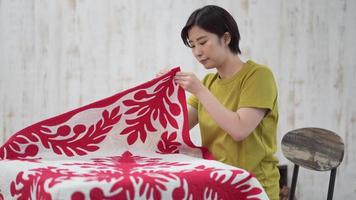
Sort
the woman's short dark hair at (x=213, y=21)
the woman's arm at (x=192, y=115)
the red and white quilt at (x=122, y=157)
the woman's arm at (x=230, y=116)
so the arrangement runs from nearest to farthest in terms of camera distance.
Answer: the red and white quilt at (x=122, y=157)
the woman's arm at (x=230, y=116)
the woman's short dark hair at (x=213, y=21)
the woman's arm at (x=192, y=115)

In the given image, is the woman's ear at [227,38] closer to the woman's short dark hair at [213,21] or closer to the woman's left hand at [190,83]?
the woman's short dark hair at [213,21]

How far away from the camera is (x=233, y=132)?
4.73 ft

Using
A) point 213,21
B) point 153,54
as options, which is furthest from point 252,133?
point 153,54

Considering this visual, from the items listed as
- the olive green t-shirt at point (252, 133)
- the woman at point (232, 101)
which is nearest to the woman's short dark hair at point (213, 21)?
the woman at point (232, 101)

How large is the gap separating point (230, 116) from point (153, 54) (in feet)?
4.48

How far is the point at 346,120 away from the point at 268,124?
5.75 ft

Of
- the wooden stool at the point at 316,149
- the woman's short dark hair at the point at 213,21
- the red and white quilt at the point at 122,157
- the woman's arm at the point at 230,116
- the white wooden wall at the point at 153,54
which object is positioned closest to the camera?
the red and white quilt at the point at 122,157

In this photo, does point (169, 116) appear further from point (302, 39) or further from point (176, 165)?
point (302, 39)

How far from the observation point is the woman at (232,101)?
57.4 inches

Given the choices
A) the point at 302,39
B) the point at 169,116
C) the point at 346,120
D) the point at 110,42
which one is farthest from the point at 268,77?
the point at 346,120

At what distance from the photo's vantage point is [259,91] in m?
1.50

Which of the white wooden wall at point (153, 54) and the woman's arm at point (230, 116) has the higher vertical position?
the white wooden wall at point (153, 54)

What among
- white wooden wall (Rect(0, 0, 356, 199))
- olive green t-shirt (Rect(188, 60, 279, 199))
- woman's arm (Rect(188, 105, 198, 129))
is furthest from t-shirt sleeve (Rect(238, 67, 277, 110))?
white wooden wall (Rect(0, 0, 356, 199))

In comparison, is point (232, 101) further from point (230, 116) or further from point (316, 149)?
point (316, 149)
